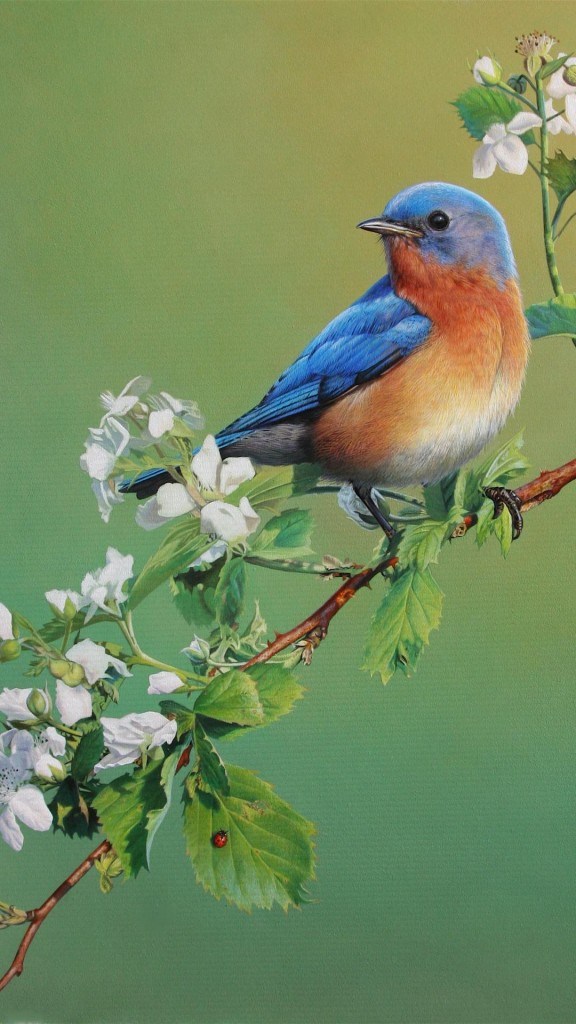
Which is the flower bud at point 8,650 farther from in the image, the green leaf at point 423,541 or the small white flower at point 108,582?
the green leaf at point 423,541

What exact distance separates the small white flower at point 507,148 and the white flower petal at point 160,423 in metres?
0.62

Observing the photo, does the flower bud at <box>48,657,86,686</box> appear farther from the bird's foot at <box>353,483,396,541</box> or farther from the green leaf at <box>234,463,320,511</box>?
the bird's foot at <box>353,483,396,541</box>

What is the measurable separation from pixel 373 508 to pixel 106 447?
1.37 ft

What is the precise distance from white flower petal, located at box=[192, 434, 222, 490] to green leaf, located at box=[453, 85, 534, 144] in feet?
2.15

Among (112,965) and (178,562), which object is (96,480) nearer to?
(178,562)

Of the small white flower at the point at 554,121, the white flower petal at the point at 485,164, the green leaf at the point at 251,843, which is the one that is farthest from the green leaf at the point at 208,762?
the small white flower at the point at 554,121

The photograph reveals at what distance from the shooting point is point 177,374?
1.48 metres

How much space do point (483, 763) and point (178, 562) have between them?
565 millimetres

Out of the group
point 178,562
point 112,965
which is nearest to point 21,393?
point 178,562

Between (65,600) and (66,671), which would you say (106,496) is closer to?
(65,600)

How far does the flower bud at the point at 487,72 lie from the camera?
4.77 feet

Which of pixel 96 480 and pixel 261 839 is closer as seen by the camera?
pixel 261 839

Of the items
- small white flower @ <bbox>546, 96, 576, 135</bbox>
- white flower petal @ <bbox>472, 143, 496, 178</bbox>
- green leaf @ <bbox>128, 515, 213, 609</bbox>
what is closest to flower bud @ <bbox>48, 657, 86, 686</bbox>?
green leaf @ <bbox>128, 515, 213, 609</bbox>

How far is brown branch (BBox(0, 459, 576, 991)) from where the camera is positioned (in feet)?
4.65
